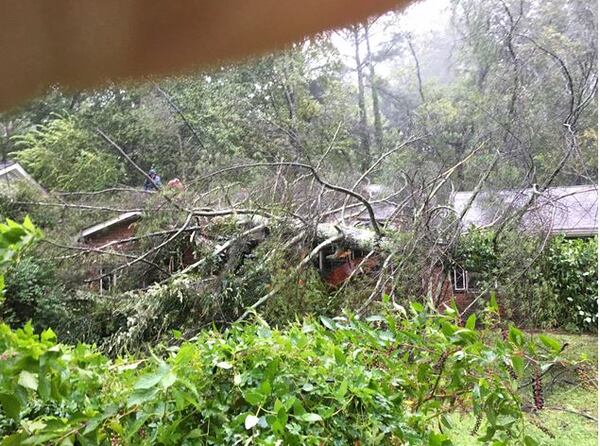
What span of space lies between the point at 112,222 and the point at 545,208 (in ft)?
3.64

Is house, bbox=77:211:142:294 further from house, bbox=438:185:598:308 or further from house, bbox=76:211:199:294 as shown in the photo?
house, bbox=438:185:598:308

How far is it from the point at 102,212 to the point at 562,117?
3.83 feet

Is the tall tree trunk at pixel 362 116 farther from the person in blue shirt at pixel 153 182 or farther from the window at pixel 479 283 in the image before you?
the person in blue shirt at pixel 153 182

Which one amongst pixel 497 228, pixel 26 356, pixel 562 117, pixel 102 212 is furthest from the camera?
pixel 102 212

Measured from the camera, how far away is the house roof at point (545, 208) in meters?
0.99

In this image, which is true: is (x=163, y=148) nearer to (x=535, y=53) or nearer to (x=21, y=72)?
(x=21, y=72)

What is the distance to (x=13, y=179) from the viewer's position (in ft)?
3.98

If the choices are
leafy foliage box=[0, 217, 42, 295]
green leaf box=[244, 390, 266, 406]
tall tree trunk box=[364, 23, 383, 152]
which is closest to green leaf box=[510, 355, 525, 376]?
green leaf box=[244, 390, 266, 406]

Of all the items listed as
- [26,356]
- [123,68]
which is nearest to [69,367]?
[26,356]

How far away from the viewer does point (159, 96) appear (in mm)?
1155

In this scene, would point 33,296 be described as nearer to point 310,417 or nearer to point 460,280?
point 310,417

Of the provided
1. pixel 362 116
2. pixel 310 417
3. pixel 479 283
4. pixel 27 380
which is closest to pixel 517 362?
pixel 310 417

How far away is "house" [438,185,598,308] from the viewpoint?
1032mm

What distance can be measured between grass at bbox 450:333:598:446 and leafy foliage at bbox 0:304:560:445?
0.13 m
